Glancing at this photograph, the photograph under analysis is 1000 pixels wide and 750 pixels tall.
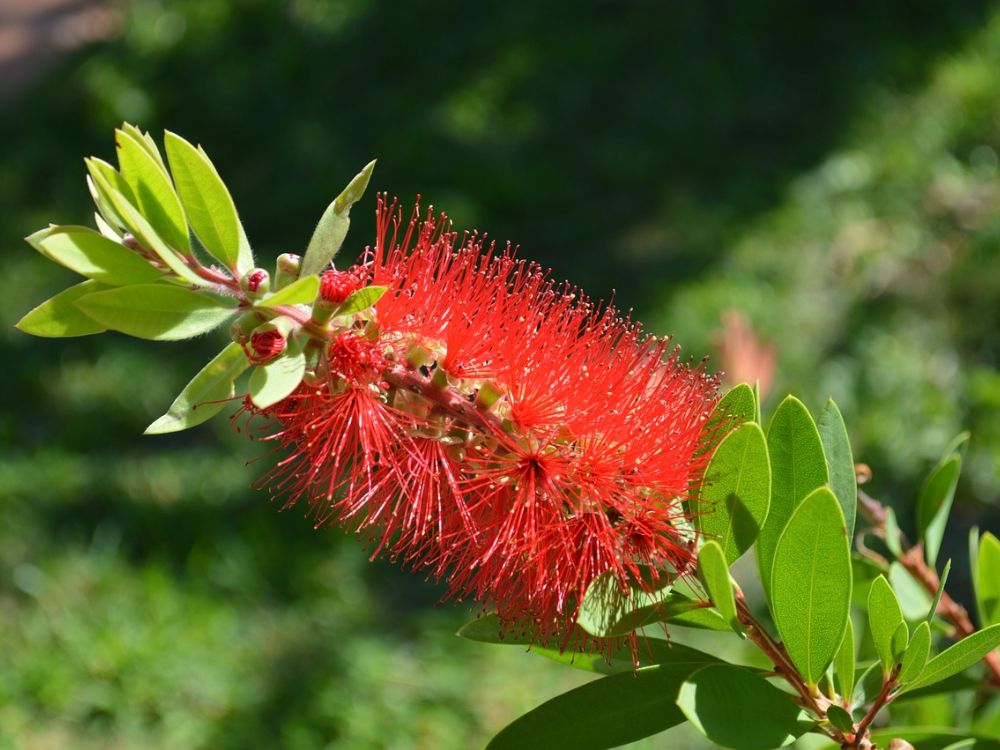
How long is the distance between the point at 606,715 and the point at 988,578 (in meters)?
0.51

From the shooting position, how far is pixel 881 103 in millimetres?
4277

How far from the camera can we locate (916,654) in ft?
3.00

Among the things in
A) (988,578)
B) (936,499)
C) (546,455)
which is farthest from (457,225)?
(546,455)

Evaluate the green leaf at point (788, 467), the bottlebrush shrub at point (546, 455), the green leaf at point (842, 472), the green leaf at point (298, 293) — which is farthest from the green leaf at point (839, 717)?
the green leaf at point (298, 293)

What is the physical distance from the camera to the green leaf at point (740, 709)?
90 cm

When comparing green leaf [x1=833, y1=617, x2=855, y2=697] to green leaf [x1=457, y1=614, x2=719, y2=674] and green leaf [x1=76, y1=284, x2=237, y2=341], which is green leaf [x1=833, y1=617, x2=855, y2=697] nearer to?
green leaf [x1=457, y1=614, x2=719, y2=674]

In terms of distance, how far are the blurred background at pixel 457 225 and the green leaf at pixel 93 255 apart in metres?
1.05

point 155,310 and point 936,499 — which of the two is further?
point 936,499

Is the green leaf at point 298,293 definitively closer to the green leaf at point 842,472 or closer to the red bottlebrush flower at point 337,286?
the red bottlebrush flower at point 337,286

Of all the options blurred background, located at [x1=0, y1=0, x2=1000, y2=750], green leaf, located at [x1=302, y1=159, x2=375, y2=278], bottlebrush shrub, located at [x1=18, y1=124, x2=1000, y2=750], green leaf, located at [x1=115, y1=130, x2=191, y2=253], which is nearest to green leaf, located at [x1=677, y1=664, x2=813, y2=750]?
bottlebrush shrub, located at [x1=18, y1=124, x2=1000, y2=750]

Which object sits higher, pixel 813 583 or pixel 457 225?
pixel 457 225

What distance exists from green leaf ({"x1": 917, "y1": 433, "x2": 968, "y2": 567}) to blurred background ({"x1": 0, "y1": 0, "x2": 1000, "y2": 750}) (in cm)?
40

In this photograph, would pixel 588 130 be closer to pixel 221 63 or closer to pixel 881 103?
pixel 881 103

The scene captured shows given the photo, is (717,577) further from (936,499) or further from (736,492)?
(936,499)
